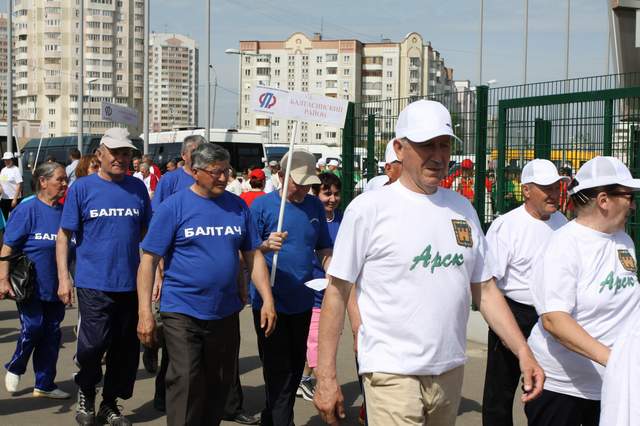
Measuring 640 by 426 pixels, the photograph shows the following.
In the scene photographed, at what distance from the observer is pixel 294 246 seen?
618 centimetres

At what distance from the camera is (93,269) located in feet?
20.3

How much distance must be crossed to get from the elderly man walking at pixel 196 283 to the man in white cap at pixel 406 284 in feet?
6.00

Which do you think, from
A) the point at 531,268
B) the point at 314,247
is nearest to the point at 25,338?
the point at 314,247

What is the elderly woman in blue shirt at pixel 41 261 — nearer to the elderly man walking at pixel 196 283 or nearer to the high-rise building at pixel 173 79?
the elderly man walking at pixel 196 283

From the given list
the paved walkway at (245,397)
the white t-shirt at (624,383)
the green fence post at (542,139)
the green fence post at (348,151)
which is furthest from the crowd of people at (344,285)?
the green fence post at (348,151)

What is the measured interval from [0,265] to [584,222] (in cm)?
482

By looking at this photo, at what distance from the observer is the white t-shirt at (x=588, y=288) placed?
3.97m

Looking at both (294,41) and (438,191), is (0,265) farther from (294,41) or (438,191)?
(294,41)

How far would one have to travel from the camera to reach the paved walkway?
6.69 meters

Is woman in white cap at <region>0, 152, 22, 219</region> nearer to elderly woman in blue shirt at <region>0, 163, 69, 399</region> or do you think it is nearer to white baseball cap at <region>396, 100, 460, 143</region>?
elderly woman in blue shirt at <region>0, 163, 69, 399</region>

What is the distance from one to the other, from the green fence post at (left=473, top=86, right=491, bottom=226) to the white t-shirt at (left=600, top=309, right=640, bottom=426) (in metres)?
6.54

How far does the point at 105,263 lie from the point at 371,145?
578 centimetres

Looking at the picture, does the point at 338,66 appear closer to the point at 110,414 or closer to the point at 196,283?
the point at 110,414

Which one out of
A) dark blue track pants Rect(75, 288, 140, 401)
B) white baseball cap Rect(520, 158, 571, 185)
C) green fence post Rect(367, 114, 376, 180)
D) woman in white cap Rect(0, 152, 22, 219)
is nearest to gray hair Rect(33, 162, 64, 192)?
dark blue track pants Rect(75, 288, 140, 401)
